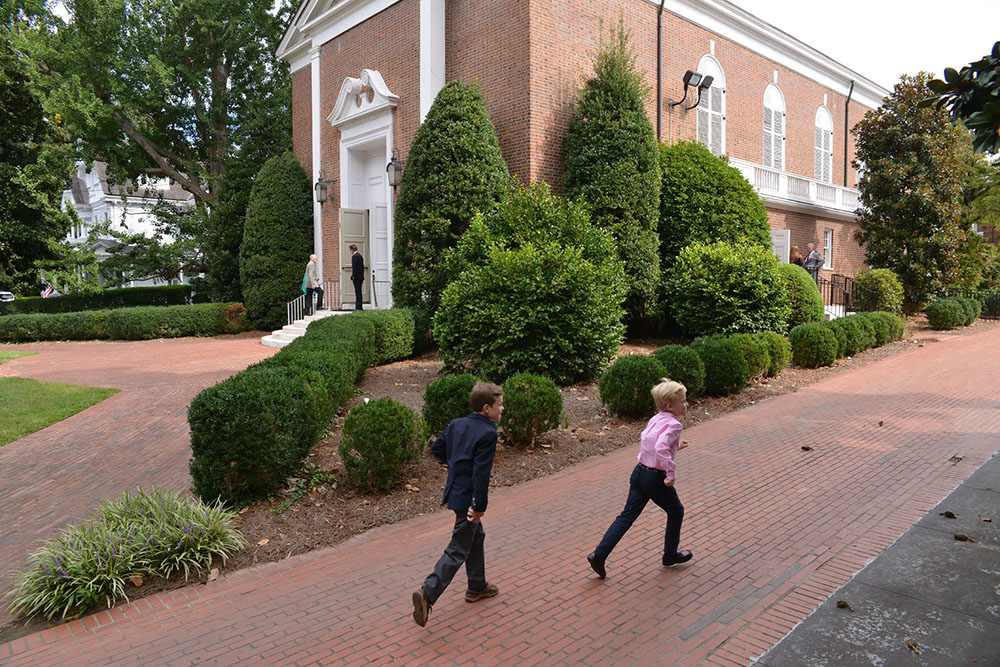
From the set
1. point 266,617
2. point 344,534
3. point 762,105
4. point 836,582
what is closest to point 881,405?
point 836,582

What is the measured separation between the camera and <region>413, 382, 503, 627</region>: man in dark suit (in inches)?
146

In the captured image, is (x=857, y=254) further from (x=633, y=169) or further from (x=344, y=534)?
(x=344, y=534)

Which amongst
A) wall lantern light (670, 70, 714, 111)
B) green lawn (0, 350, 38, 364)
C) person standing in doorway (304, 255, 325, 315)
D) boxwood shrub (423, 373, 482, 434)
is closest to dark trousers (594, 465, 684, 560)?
boxwood shrub (423, 373, 482, 434)

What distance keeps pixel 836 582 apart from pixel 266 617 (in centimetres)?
360

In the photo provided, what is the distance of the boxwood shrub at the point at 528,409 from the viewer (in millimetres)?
7074

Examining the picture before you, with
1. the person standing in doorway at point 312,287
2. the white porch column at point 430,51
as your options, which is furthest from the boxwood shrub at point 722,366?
the person standing in doorway at point 312,287

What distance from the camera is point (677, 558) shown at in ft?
14.6

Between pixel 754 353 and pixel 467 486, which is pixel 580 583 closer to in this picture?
pixel 467 486

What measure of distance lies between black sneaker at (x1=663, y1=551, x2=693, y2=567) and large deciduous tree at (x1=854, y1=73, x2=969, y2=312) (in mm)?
19256

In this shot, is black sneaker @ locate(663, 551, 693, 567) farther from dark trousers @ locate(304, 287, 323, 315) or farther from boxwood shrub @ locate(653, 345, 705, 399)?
dark trousers @ locate(304, 287, 323, 315)

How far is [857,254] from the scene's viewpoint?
27.1 meters

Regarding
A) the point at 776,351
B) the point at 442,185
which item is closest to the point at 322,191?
the point at 442,185

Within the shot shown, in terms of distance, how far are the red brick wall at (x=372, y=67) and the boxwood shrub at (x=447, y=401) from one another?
450 inches

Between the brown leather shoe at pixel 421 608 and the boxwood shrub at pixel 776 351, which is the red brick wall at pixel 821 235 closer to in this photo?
the boxwood shrub at pixel 776 351
